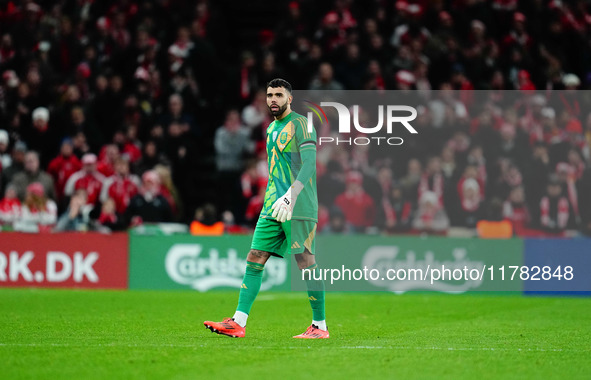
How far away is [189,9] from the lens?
20906 millimetres

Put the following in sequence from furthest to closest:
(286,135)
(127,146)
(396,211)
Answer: (127,146) < (396,211) < (286,135)

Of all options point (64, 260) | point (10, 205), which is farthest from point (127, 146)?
point (64, 260)

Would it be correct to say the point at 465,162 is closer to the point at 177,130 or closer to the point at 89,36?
the point at 177,130

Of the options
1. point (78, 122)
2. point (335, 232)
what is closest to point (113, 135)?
point (78, 122)

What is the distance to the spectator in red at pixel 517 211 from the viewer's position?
631 inches

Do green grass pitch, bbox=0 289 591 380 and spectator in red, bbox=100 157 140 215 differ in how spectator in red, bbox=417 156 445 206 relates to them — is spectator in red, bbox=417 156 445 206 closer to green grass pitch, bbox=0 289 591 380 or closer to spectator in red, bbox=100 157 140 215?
green grass pitch, bbox=0 289 591 380

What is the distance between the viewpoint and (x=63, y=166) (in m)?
17.3

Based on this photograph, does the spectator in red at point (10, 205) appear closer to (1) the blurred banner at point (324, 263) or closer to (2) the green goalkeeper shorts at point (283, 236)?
(1) the blurred banner at point (324, 263)

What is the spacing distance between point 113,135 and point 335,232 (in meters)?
5.45

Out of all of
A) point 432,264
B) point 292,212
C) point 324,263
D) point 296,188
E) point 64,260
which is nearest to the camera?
point 296,188

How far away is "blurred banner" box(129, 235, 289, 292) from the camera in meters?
15.7

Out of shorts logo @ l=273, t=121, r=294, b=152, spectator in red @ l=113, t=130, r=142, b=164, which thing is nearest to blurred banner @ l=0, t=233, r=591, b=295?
spectator in red @ l=113, t=130, r=142, b=164

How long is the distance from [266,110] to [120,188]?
10.5 ft

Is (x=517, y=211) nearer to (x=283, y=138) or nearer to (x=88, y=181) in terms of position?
(x=88, y=181)
